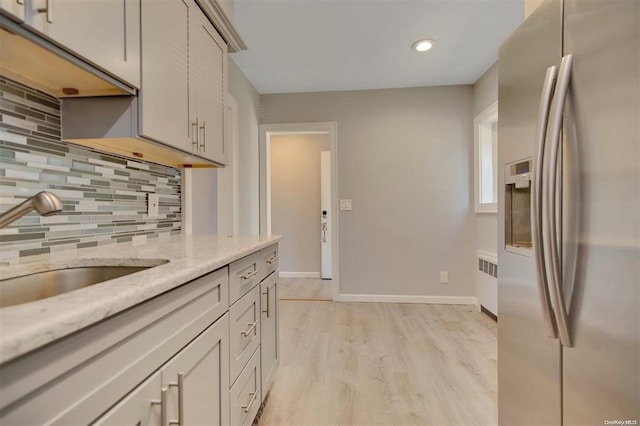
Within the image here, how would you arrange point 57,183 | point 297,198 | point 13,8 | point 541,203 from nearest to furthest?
point 13,8 → point 541,203 → point 57,183 → point 297,198

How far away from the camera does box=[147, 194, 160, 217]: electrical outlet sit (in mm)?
1646

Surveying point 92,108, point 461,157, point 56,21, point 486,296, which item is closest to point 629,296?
point 56,21

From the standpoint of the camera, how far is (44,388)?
0.45m

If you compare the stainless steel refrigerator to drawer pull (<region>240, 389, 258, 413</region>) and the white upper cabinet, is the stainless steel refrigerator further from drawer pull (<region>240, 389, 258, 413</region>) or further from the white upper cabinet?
the white upper cabinet

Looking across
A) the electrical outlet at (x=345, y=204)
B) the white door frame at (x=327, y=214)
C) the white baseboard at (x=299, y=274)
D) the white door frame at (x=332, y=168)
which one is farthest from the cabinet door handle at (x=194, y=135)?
the white baseboard at (x=299, y=274)

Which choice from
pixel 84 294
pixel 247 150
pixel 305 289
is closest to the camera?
pixel 84 294

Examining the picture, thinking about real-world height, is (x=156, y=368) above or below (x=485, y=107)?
below

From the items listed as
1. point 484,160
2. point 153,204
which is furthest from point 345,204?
point 153,204

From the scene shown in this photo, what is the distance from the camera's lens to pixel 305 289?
4.14 m

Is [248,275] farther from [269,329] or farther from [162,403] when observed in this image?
[162,403]

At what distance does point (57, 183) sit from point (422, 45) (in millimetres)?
2619

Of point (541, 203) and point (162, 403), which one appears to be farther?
point (541, 203)

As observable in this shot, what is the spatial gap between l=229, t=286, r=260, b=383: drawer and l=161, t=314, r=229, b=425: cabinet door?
5 cm

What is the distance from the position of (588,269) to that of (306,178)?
418 cm
